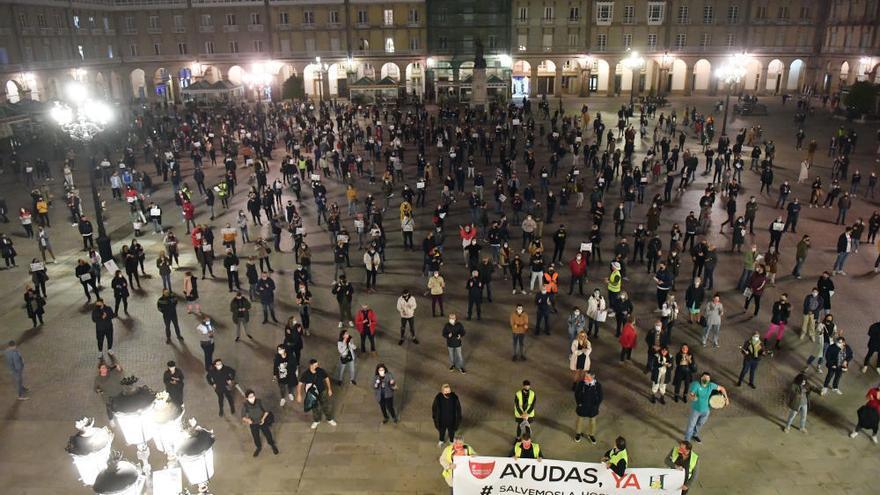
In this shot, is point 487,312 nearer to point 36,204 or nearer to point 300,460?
point 300,460

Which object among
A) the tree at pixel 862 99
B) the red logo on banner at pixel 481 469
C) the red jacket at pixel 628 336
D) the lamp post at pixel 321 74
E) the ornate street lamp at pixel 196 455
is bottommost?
the red logo on banner at pixel 481 469

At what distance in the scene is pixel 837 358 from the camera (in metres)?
11.9

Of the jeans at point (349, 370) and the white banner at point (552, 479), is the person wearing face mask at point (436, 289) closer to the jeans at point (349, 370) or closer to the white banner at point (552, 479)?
the jeans at point (349, 370)

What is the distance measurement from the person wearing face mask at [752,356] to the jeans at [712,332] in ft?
4.37

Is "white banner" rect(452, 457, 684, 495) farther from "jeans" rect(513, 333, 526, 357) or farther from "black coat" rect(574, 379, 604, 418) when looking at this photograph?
"jeans" rect(513, 333, 526, 357)

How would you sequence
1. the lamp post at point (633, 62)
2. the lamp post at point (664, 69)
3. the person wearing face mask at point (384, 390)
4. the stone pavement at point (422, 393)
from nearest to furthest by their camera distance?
the stone pavement at point (422, 393)
the person wearing face mask at point (384, 390)
the lamp post at point (633, 62)
the lamp post at point (664, 69)

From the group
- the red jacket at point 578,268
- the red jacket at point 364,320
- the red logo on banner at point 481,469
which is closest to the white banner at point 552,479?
the red logo on banner at point 481,469

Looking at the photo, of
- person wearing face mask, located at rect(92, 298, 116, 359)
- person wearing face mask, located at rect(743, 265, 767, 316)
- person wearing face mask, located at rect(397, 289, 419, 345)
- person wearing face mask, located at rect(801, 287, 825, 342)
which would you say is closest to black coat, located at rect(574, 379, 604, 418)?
person wearing face mask, located at rect(397, 289, 419, 345)

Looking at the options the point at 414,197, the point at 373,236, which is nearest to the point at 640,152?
the point at 414,197

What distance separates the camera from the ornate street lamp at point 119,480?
5042 mm

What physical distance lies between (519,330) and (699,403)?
12.5 ft

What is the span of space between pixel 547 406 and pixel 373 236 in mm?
7833

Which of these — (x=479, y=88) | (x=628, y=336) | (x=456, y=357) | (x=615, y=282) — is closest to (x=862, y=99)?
(x=479, y=88)

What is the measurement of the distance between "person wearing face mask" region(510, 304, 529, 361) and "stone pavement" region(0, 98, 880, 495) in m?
0.24
